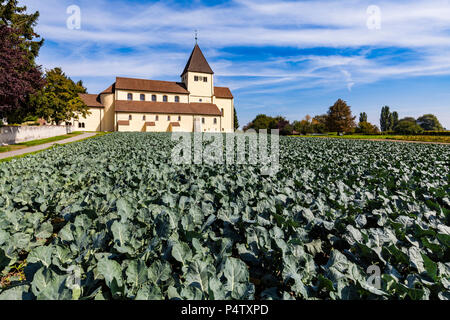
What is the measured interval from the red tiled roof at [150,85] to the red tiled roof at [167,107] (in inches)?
157

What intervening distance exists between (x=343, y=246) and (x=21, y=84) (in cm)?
2425

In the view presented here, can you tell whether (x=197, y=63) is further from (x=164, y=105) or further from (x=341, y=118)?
(x=341, y=118)

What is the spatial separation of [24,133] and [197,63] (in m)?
46.2

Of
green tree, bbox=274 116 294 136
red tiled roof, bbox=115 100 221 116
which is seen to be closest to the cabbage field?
red tiled roof, bbox=115 100 221 116

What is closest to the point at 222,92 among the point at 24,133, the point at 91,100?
the point at 91,100

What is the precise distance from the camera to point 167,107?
5897cm

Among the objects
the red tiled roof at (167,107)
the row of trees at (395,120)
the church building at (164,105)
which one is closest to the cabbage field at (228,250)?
the church building at (164,105)

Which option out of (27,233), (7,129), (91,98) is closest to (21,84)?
(7,129)

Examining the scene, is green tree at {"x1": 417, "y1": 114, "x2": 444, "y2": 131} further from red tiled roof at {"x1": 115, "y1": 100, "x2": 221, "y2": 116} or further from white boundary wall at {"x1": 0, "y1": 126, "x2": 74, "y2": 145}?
white boundary wall at {"x1": 0, "y1": 126, "x2": 74, "y2": 145}

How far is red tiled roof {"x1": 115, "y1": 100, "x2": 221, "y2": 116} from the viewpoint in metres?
55.8

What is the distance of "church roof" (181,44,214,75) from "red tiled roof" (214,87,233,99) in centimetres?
569
